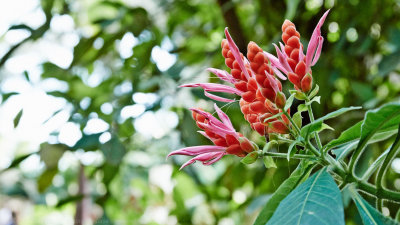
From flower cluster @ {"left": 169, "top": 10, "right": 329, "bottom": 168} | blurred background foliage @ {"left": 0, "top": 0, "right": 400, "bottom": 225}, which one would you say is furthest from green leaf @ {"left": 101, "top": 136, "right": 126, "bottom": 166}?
flower cluster @ {"left": 169, "top": 10, "right": 329, "bottom": 168}

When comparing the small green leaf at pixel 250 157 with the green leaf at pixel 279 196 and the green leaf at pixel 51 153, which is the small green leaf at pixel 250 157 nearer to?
the green leaf at pixel 279 196

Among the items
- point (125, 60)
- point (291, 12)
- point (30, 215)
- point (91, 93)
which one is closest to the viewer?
point (291, 12)

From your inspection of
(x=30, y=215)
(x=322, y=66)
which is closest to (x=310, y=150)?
(x=322, y=66)

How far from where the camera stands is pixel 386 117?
36cm

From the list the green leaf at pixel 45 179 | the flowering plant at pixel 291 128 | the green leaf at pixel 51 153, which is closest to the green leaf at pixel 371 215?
the flowering plant at pixel 291 128

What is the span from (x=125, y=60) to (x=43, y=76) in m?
0.23

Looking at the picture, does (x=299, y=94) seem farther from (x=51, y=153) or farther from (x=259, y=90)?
(x=51, y=153)

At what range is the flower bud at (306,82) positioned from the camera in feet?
1.26

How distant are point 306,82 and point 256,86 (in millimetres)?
43

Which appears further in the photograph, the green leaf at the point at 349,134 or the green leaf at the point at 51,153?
the green leaf at the point at 51,153

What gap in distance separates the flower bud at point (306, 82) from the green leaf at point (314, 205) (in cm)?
7

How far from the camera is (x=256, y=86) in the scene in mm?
379

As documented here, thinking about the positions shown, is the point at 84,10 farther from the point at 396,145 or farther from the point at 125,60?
the point at 396,145

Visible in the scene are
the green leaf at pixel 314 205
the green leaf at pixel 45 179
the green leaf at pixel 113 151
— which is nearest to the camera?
the green leaf at pixel 314 205
